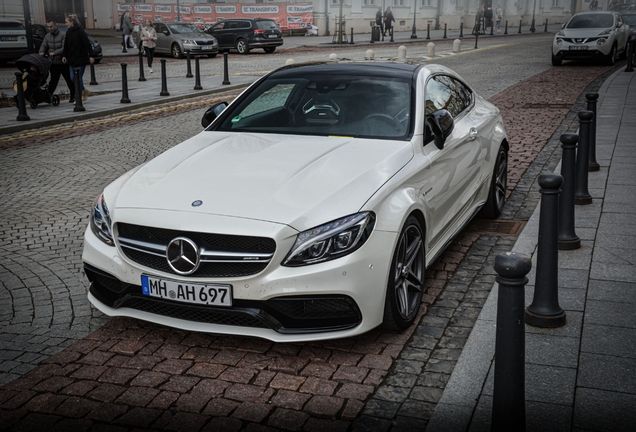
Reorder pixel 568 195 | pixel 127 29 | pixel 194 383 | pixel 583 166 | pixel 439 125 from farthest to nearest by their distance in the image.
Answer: pixel 127 29
pixel 583 166
pixel 568 195
pixel 439 125
pixel 194 383

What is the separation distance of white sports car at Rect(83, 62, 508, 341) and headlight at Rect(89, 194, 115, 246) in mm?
13

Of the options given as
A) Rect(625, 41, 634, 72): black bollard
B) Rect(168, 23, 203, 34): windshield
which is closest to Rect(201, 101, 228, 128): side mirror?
Rect(625, 41, 634, 72): black bollard

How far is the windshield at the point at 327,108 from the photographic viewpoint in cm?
537

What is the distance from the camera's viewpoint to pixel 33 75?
1502 cm

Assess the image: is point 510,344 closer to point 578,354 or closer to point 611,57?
point 578,354

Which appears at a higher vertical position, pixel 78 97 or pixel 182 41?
pixel 78 97

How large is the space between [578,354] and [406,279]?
1044 millimetres

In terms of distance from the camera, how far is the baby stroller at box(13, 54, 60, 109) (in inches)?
581

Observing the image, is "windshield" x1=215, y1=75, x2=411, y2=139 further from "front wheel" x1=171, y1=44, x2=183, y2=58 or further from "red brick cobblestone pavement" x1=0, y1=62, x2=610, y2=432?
"front wheel" x1=171, y1=44, x2=183, y2=58

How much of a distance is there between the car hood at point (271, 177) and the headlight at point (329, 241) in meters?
0.05

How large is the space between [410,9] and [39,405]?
59.4m

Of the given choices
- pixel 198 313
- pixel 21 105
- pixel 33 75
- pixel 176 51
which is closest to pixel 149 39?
→ pixel 176 51

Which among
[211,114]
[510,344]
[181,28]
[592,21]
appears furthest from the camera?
[181,28]

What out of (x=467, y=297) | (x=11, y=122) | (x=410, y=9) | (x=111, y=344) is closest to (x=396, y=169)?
(x=467, y=297)
